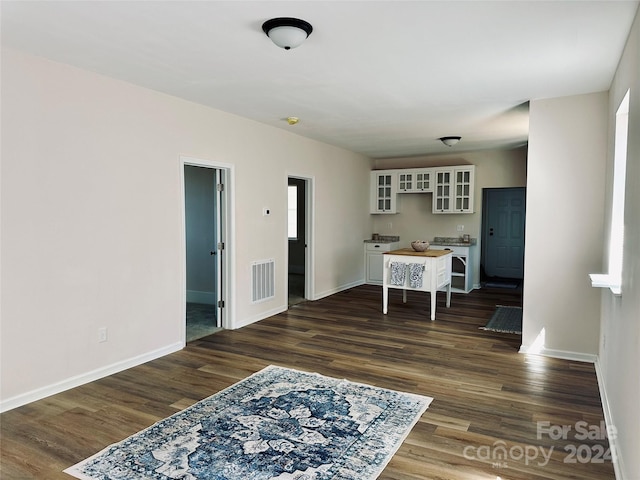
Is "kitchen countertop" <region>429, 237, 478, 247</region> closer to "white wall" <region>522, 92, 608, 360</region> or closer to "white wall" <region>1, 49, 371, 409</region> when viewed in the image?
"white wall" <region>522, 92, 608, 360</region>

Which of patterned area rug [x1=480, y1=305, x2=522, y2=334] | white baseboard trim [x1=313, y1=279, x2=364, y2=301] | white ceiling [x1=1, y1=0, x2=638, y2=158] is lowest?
patterned area rug [x1=480, y1=305, x2=522, y2=334]

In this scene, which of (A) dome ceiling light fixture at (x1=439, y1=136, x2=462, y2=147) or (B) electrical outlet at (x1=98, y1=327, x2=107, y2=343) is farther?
(A) dome ceiling light fixture at (x1=439, y1=136, x2=462, y2=147)

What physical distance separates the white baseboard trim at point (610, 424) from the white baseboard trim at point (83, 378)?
11.8ft

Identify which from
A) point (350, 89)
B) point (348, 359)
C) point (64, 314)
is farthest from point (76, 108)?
point (348, 359)

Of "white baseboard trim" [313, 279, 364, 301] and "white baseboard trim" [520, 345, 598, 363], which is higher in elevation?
"white baseboard trim" [313, 279, 364, 301]

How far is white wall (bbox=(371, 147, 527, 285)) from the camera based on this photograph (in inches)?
299

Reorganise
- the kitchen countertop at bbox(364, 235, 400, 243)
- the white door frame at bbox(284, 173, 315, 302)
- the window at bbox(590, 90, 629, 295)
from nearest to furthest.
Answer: the window at bbox(590, 90, 629, 295) < the white door frame at bbox(284, 173, 315, 302) < the kitchen countertop at bbox(364, 235, 400, 243)

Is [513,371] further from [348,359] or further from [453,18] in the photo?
[453,18]

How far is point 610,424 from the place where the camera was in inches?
109

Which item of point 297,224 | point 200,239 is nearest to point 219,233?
point 200,239

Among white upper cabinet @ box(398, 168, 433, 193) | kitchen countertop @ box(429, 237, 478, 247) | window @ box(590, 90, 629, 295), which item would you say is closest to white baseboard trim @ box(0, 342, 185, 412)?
window @ box(590, 90, 629, 295)

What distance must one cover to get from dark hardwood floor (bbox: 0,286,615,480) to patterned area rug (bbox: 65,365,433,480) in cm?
13

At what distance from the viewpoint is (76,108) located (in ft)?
11.1

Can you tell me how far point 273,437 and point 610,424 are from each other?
2.12m
